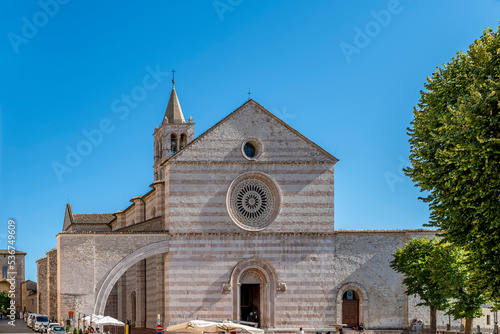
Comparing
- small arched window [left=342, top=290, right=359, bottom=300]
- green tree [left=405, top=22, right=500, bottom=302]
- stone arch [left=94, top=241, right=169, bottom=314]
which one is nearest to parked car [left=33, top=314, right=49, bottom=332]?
stone arch [left=94, top=241, right=169, bottom=314]

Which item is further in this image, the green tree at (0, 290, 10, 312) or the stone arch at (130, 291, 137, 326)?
the green tree at (0, 290, 10, 312)

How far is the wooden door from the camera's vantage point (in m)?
44.1

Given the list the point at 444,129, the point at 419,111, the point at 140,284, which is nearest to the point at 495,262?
the point at 444,129

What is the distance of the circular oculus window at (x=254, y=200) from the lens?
43.5 meters

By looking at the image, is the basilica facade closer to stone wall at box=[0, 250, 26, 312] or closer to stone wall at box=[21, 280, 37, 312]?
stone wall at box=[21, 280, 37, 312]

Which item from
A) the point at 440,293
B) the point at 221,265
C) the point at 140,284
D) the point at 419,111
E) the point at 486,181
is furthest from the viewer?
the point at 140,284

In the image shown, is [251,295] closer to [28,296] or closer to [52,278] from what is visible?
[52,278]

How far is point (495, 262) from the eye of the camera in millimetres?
24641

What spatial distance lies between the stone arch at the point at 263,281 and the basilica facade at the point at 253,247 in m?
0.06

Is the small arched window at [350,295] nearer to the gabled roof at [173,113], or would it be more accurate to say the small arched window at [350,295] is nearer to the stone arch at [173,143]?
the stone arch at [173,143]

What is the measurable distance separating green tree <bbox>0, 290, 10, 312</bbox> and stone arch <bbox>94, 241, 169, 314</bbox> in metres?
49.0

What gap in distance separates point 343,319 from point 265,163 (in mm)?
10491

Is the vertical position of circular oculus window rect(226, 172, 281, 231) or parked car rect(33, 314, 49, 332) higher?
circular oculus window rect(226, 172, 281, 231)

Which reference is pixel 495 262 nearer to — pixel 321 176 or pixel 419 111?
pixel 419 111
